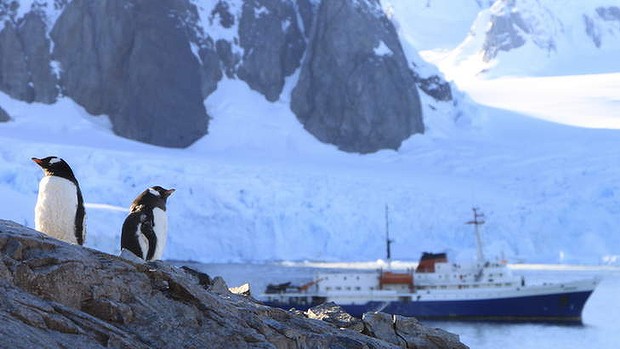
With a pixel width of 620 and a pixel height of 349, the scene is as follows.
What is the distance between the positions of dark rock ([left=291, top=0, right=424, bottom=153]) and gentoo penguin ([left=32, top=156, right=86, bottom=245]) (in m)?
74.1

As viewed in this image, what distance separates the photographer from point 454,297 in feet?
150

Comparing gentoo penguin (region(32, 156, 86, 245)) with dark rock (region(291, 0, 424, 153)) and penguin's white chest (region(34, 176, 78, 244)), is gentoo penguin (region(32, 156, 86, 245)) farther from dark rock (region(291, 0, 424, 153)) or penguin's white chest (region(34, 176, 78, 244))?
dark rock (region(291, 0, 424, 153))

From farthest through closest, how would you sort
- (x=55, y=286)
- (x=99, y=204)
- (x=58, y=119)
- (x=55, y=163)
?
(x=58, y=119) → (x=99, y=204) → (x=55, y=163) → (x=55, y=286)

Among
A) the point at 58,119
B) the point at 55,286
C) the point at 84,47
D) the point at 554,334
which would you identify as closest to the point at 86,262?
the point at 55,286

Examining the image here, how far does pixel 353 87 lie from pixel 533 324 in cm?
4508

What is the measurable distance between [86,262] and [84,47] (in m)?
80.5

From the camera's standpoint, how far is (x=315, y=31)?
9094 cm

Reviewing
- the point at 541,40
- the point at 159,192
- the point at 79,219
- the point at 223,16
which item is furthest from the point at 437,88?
the point at 79,219

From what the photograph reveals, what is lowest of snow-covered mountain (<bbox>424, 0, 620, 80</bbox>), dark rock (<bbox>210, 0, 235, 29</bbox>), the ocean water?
the ocean water

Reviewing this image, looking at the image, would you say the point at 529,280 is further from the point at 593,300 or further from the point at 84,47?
the point at 84,47

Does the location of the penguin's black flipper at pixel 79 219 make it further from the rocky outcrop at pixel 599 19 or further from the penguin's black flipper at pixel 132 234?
the rocky outcrop at pixel 599 19

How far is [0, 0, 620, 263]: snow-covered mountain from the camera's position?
57281 millimetres

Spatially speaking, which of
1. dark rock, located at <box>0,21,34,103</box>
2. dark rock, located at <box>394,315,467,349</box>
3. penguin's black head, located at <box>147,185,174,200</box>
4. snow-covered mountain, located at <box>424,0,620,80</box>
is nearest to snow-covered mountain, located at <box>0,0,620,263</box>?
dark rock, located at <box>0,21,34,103</box>

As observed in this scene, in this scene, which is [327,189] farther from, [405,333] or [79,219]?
[79,219]
